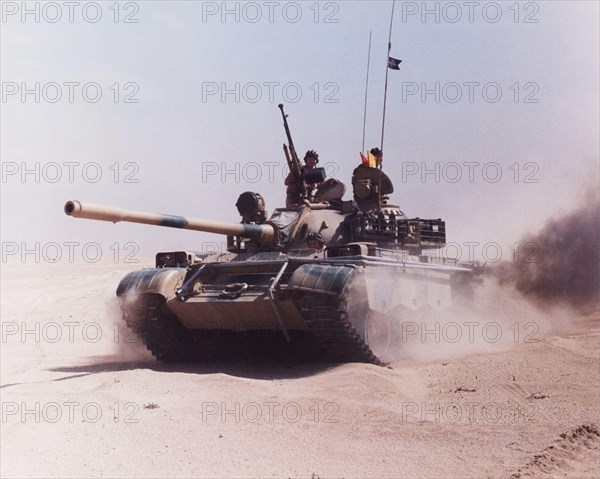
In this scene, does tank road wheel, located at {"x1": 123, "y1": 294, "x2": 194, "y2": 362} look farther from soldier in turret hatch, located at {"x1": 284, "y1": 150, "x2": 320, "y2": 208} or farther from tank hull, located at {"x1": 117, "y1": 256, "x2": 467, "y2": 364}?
soldier in turret hatch, located at {"x1": 284, "y1": 150, "x2": 320, "y2": 208}

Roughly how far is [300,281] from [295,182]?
4074 mm

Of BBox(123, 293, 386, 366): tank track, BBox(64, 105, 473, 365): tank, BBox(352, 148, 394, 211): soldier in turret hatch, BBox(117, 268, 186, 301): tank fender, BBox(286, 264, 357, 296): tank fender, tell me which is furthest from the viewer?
BBox(352, 148, 394, 211): soldier in turret hatch

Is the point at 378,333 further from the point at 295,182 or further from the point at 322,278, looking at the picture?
the point at 295,182

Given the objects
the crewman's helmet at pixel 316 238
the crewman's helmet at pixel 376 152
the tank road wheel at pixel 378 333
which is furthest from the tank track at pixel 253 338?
the crewman's helmet at pixel 376 152

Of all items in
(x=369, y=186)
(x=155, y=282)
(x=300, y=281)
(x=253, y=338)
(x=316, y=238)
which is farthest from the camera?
(x=369, y=186)

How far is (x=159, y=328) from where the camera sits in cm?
1215

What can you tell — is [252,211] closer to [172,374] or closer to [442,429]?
[172,374]

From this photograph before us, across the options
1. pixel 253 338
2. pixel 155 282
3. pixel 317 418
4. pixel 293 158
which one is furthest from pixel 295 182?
pixel 317 418

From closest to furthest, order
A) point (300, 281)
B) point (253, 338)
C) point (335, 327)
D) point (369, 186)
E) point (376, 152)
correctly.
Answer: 1. point (335, 327)
2. point (300, 281)
3. point (253, 338)
4. point (369, 186)
5. point (376, 152)

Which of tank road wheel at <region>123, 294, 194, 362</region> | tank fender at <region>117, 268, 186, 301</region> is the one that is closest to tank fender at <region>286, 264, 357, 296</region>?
tank fender at <region>117, 268, 186, 301</region>

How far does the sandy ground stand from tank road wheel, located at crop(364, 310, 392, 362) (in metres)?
0.33

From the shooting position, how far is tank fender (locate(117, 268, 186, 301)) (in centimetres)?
1173

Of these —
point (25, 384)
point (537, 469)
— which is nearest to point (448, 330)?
point (25, 384)

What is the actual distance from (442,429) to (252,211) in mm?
6532
